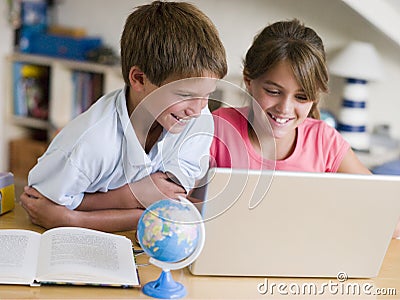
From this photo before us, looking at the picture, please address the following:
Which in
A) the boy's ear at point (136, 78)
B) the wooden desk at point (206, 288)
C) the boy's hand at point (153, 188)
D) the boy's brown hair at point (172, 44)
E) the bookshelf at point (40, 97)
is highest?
the boy's brown hair at point (172, 44)

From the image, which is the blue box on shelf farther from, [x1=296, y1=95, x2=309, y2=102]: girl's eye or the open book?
the open book

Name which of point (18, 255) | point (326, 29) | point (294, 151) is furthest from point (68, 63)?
point (18, 255)

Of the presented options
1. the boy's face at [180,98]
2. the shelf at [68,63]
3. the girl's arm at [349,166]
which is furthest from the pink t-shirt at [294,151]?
the shelf at [68,63]

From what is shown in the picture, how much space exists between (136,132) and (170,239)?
443 millimetres

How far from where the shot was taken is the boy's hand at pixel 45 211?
152cm

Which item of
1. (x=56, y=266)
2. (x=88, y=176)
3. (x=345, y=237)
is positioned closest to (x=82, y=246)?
(x=56, y=266)

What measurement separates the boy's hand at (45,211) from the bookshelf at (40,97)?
2.06 m

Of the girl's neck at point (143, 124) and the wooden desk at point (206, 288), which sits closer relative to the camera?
the wooden desk at point (206, 288)

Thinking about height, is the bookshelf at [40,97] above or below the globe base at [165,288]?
below

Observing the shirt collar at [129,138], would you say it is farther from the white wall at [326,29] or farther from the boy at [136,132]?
the white wall at [326,29]

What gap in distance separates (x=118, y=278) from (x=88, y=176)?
0.35 metres

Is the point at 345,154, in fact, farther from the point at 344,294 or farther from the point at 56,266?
the point at 56,266

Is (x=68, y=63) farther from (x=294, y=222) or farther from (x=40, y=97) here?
(x=294, y=222)

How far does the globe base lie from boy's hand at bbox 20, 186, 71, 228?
1.15ft
